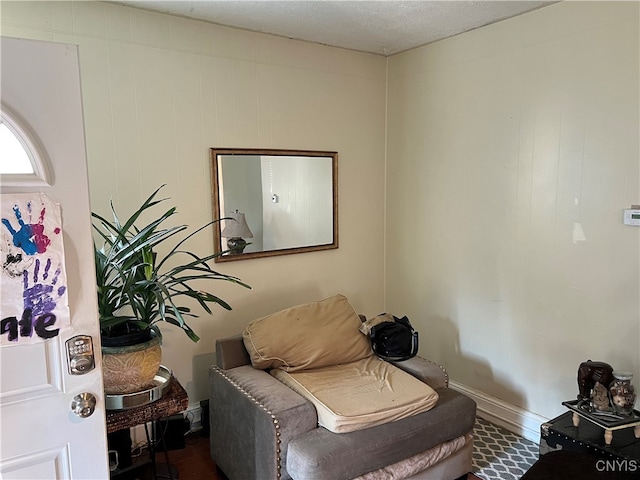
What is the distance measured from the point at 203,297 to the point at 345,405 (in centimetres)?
81

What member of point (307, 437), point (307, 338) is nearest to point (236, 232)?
point (307, 338)

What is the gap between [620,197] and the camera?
2312 mm

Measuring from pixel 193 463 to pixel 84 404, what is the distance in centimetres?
136

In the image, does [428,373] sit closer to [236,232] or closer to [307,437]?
[307,437]

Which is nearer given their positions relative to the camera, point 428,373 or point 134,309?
point 134,309

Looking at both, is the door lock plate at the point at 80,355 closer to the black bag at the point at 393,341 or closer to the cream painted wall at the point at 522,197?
the black bag at the point at 393,341

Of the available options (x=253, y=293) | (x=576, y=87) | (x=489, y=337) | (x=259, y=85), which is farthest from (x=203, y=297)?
(x=576, y=87)

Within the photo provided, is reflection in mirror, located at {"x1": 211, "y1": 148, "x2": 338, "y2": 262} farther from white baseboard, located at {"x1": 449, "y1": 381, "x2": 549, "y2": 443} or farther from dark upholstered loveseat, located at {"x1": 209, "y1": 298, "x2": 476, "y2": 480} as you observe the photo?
white baseboard, located at {"x1": 449, "y1": 381, "x2": 549, "y2": 443}

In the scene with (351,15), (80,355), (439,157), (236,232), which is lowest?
(80,355)

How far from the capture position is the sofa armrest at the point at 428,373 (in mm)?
2510

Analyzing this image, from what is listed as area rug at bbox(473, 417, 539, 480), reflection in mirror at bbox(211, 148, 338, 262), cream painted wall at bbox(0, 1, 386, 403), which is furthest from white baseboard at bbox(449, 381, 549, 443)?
reflection in mirror at bbox(211, 148, 338, 262)

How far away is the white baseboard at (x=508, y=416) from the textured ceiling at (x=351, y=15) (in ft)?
7.54

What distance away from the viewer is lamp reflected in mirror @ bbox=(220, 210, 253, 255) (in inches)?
115

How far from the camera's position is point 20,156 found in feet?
4.31
